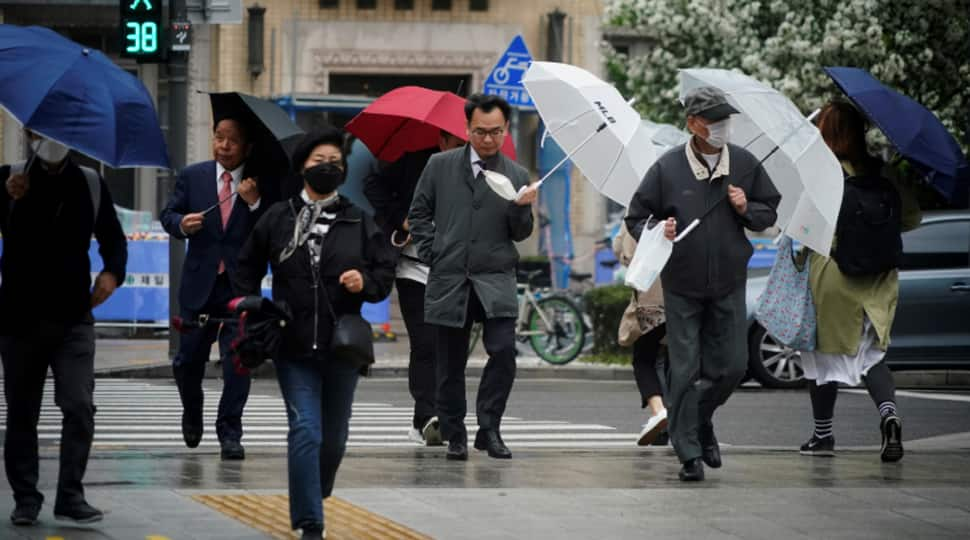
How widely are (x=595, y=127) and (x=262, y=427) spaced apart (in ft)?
11.5

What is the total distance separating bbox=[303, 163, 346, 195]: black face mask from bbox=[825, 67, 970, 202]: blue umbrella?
12.5 ft

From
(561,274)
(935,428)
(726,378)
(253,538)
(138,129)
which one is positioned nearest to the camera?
(253,538)

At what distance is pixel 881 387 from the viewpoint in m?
11.2

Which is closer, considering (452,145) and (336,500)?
(336,500)

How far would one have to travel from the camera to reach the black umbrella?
1008 cm

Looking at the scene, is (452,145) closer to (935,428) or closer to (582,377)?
(935,428)

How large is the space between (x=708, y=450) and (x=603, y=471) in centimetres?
56

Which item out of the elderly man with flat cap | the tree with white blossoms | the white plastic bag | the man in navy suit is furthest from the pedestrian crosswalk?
the tree with white blossoms

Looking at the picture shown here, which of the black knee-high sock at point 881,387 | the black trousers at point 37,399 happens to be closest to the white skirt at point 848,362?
the black knee-high sock at point 881,387

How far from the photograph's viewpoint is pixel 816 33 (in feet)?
89.0

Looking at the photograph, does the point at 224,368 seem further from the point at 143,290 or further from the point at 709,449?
the point at 143,290

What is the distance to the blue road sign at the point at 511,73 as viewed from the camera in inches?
825

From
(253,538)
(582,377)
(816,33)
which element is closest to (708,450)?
(253,538)

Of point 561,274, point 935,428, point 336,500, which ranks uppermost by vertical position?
point 336,500
